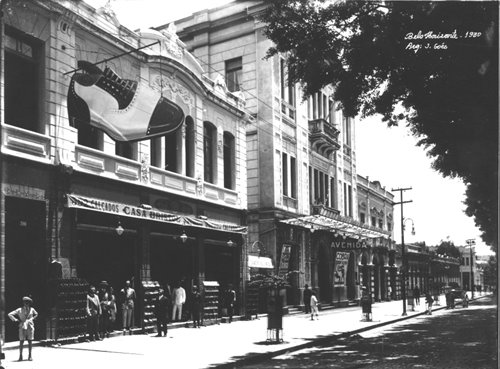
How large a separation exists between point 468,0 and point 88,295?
490 inches

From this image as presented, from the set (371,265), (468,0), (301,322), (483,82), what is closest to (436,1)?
(468,0)

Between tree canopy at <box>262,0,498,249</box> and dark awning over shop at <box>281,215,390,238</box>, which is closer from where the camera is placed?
tree canopy at <box>262,0,498,249</box>

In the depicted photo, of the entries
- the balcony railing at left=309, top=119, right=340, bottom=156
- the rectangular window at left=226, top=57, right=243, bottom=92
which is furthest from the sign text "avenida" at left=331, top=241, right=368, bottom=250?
the rectangular window at left=226, top=57, right=243, bottom=92

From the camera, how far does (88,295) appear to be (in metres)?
17.0

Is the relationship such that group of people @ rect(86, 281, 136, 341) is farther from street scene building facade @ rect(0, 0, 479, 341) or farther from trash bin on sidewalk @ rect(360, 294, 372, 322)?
trash bin on sidewalk @ rect(360, 294, 372, 322)

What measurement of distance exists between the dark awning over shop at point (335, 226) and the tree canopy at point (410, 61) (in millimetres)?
16724

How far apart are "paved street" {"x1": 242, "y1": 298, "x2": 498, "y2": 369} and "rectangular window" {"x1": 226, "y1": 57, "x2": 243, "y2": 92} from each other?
47.3 ft

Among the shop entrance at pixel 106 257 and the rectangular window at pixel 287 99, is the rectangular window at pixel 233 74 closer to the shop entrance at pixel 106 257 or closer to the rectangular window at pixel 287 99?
the rectangular window at pixel 287 99

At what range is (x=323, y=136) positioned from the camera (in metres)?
35.1

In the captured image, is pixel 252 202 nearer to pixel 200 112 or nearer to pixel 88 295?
pixel 200 112

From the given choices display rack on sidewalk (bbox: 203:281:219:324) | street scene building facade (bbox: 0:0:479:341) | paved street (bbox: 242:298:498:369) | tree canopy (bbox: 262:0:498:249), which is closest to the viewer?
tree canopy (bbox: 262:0:498:249)

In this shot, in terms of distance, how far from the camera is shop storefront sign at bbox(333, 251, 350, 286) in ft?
122

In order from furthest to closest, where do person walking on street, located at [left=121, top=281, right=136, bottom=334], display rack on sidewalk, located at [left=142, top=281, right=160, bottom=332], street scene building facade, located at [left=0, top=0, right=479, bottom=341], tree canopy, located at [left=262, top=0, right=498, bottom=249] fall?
display rack on sidewalk, located at [left=142, top=281, right=160, bottom=332], person walking on street, located at [left=121, top=281, right=136, bottom=334], street scene building facade, located at [left=0, top=0, right=479, bottom=341], tree canopy, located at [left=262, top=0, right=498, bottom=249]

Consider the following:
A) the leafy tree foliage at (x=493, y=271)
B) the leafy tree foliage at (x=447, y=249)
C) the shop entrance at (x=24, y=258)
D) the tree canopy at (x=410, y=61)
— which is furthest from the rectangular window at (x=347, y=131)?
the leafy tree foliage at (x=447, y=249)
